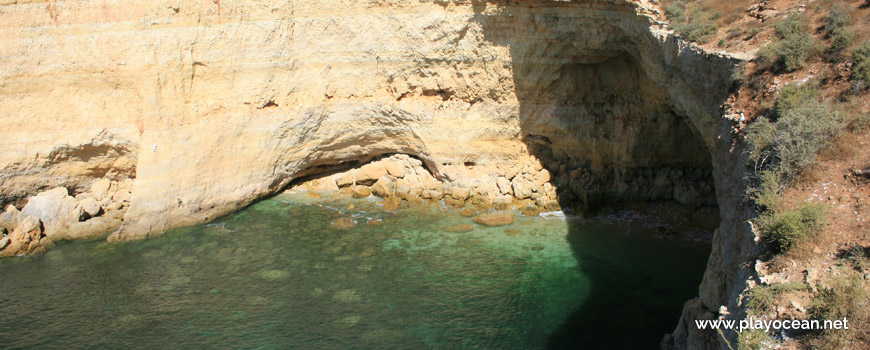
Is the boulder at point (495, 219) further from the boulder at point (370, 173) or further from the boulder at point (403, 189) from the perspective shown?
the boulder at point (370, 173)

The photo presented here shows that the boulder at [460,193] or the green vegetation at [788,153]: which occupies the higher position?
the green vegetation at [788,153]

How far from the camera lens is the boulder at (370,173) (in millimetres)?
20719

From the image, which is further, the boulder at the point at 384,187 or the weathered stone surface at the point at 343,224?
the boulder at the point at 384,187

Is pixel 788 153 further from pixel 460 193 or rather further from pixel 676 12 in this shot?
pixel 460 193

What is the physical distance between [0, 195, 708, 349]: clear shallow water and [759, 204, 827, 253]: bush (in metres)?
4.64

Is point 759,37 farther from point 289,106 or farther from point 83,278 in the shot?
point 83,278

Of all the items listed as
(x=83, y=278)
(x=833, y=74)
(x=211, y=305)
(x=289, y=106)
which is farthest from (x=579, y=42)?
(x=83, y=278)

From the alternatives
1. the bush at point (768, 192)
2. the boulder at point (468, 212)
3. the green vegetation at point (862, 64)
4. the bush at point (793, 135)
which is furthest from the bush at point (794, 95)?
the boulder at point (468, 212)

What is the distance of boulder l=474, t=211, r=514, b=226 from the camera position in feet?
57.4

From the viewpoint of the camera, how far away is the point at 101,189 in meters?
18.8

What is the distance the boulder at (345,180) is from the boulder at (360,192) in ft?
1.54

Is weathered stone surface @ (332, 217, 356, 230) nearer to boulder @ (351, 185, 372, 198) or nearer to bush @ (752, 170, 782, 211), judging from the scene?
boulder @ (351, 185, 372, 198)

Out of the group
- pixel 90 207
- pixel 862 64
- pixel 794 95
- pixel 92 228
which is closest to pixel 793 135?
pixel 794 95

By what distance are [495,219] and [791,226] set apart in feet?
35.7
